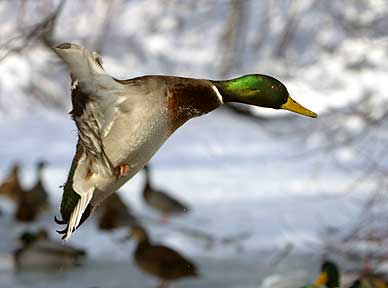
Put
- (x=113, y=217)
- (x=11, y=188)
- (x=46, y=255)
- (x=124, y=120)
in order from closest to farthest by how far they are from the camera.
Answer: (x=124, y=120)
(x=46, y=255)
(x=113, y=217)
(x=11, y=188)

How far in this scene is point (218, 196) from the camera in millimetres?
6035

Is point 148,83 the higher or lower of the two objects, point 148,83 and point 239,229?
the higher

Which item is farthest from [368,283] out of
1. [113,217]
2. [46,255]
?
[113,217]

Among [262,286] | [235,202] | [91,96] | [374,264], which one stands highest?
[91,96]

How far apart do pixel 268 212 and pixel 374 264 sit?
6.19 ft

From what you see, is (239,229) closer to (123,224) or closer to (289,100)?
(123,224)

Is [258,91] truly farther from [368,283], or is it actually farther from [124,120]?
[368,283]

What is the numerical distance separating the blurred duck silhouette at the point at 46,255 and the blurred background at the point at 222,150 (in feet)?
0.03

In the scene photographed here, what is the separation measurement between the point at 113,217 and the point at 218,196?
3.82 feet

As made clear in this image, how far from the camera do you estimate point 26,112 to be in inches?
330

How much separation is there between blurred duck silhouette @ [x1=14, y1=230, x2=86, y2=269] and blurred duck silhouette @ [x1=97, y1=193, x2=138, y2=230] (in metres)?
0.55

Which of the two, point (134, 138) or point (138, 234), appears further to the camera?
point (138, 234)

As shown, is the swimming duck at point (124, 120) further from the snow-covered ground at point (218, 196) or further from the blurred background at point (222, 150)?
the snow-covered ground at point (218, 196)

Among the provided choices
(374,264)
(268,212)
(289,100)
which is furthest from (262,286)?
(289,100)
